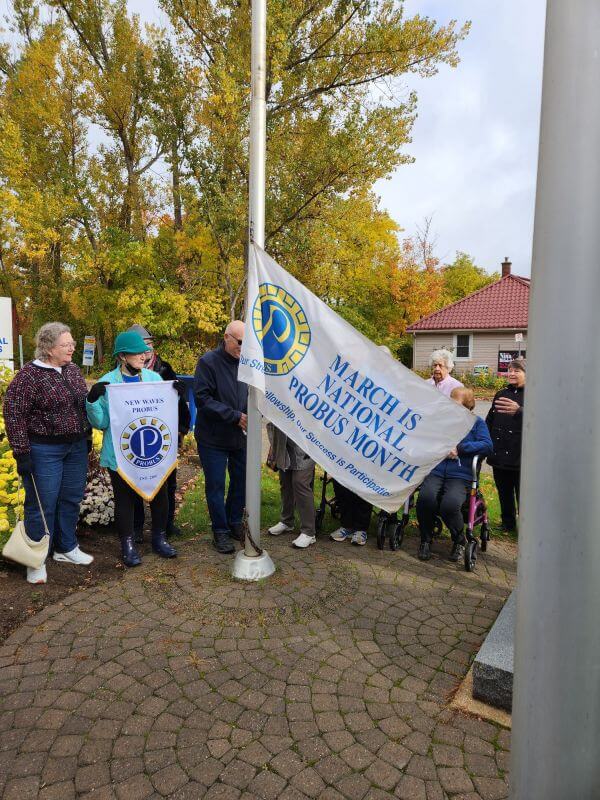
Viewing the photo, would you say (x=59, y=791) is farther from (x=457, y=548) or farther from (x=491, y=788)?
(x=457, y=548)

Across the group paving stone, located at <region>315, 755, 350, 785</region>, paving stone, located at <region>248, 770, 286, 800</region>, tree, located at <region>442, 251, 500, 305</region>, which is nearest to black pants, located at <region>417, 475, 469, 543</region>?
paving stone, located at <region>315, 755, 350, 785</region>

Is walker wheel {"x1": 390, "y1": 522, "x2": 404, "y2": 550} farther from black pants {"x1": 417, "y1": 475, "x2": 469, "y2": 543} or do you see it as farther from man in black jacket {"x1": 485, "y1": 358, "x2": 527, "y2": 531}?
man in black jacket {"x1": 485, "y1": 358, "x2": 527, "y2": 531}

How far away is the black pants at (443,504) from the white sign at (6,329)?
703 cm

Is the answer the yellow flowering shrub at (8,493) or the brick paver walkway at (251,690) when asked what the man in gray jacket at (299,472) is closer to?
the brick paver walkway at (251,690)

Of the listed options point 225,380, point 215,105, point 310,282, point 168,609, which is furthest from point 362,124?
point 168,609

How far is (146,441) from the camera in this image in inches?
184

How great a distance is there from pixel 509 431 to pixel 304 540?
8.09ft

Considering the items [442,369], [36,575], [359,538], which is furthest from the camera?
[442,369]

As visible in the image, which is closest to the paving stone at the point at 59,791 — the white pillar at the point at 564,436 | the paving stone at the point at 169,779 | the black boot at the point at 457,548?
the paving stone at the point at 169,779

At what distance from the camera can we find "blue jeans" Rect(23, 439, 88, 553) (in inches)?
163

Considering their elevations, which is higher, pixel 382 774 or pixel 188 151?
pixel 188 151

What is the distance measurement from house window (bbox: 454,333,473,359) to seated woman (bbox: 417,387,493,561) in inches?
1035

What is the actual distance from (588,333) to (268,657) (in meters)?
2.78

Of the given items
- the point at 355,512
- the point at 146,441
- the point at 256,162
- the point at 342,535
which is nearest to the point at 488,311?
the point at 355,512
